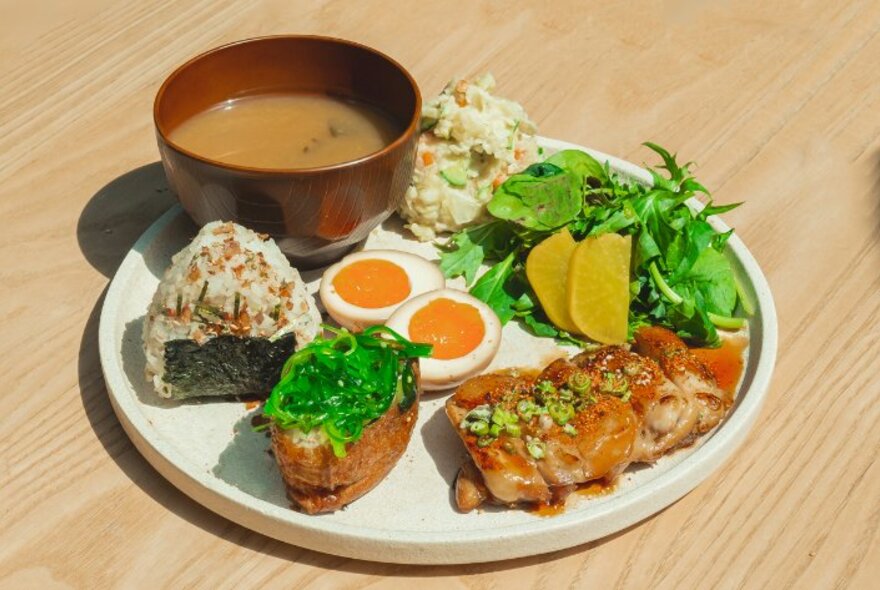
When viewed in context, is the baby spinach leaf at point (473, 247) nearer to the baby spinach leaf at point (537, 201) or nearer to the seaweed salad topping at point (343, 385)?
the baby spinach leaf at point (537, 201)

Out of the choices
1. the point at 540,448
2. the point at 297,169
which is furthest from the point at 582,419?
the point at 297,169

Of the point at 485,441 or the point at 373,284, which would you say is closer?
the point at 485,441

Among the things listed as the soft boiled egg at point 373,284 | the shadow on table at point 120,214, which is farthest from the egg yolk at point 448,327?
the shadow on table at point 120,214

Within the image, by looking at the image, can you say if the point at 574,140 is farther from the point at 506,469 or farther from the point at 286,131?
the point at 506,469

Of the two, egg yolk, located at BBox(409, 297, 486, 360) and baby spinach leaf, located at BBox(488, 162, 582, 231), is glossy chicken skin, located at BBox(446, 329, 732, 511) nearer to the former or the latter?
egg yolk, located at BBox(409, 297, 486, 360)

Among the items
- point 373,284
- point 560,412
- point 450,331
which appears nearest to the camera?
point 560,412

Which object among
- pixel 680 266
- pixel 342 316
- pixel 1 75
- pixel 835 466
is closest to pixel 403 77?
pixel 342 316

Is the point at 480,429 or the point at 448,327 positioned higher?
the point at 480,429

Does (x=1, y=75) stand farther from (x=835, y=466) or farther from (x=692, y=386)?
(x=835, y=466)
